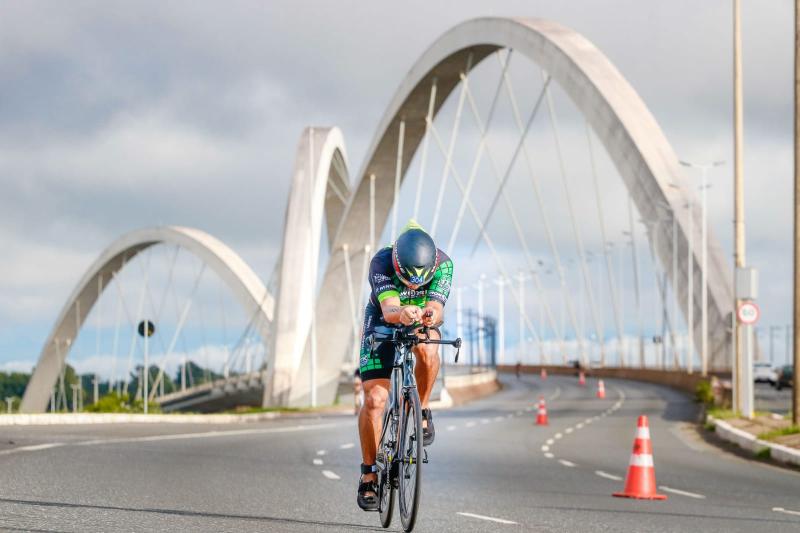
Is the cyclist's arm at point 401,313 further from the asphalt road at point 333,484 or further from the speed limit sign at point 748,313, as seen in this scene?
the speed limit sign at point 748,313

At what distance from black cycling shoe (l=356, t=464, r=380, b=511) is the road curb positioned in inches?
425

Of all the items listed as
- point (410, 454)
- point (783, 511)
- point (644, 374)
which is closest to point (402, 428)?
point (410, 454)

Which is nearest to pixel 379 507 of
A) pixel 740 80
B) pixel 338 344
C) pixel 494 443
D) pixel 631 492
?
pixel 631 492

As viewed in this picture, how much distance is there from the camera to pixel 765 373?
228 ft

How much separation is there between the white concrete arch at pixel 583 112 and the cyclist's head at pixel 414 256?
33970 mm

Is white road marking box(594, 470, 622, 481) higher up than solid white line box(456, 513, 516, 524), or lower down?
lower down

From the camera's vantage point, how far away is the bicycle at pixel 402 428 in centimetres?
741

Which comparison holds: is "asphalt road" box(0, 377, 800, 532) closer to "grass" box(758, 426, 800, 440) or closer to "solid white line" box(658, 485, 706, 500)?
"solid white line" box(658, 485, 706, 500)

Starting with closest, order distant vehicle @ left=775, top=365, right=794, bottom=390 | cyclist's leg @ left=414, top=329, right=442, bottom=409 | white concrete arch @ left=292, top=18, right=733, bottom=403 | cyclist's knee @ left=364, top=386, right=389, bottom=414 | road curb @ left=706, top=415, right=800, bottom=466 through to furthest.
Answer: cyclist's leg @ left=414, top=329, right=442, bottom=409 < cyclist's knee @ left=364, top=386, right=389, bottom=414 < road curb @ left=706, top=415, right=800, bottom=466 < white concrete arch @ left=292, top=18, right=733, bottom=403 < distant vehicle @ left=775, top=365, right=794, bottom=390

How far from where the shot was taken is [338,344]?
63875 millimetres

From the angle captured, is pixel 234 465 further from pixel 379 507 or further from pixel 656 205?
pixel 656 205

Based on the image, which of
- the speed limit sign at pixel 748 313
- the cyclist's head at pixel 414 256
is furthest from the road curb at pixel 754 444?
the cyclist's head at pixel 414 256

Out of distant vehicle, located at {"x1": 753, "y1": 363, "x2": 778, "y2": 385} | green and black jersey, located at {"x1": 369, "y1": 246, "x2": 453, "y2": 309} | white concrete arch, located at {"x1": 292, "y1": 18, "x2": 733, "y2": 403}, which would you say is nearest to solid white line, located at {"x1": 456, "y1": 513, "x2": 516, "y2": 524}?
green and black jersey, located at {"x1": 369, "y1": 246, "x2": 453, "y2": 309}

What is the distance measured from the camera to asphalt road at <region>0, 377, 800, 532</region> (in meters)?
9.20
